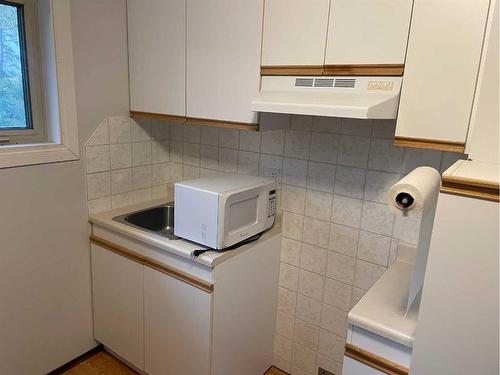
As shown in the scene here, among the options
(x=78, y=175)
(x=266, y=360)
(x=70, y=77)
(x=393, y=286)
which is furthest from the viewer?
(x=266, y=360)

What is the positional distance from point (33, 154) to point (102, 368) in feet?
4.13

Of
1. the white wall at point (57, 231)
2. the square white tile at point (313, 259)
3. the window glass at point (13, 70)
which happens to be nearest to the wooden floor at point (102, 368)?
the white wall at point (57, 231)

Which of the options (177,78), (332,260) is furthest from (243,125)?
(332,260)

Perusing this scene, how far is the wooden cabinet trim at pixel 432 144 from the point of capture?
1185 millimetres

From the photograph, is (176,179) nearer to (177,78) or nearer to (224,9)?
(177,78)

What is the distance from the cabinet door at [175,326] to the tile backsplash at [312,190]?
0.57 metres

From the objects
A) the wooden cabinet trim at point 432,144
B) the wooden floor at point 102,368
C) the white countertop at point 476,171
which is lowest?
the wooden floor at point 102,368

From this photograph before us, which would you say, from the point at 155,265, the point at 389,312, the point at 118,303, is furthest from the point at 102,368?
the point at 389,312

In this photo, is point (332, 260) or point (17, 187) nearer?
point (17, 187)

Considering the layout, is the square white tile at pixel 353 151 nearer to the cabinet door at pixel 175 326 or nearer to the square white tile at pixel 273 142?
the square white tile at pixel 273 142

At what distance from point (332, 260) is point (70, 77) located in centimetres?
159

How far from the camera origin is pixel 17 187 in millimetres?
1670

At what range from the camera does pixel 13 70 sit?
1728 mm

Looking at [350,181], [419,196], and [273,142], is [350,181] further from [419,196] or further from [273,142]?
[419,196]
